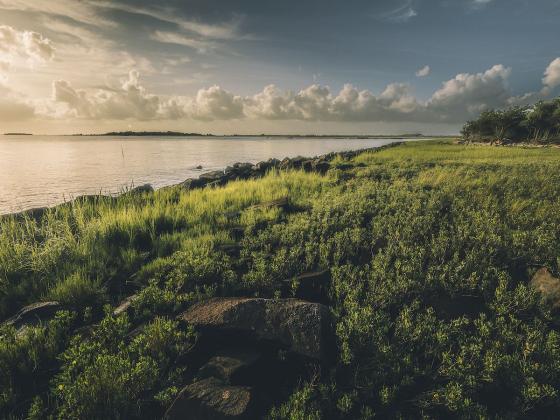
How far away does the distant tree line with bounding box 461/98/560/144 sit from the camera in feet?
221

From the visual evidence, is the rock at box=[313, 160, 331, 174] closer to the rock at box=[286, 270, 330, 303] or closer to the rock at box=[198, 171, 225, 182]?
the rock at box=[198, 171, 225, 182]

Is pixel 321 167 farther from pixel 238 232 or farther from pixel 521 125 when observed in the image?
pixel 521 125

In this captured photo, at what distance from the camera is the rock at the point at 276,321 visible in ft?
13.0

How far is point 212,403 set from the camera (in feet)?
10.2

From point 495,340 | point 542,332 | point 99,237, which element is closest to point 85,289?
point 99,237

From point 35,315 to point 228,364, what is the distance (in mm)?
3174

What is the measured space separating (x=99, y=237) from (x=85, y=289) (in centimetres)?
294

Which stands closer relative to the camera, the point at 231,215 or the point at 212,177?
the point at 231,215

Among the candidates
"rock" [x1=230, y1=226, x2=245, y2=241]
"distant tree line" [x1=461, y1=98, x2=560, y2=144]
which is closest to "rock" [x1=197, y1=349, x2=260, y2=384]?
"rock" [x1=230, y1=226, x2=245, y2=241]

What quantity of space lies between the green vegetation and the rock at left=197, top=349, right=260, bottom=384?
0.37 metres

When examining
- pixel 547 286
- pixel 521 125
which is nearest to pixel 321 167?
pixel 547 286

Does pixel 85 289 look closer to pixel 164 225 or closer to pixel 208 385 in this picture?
pixel 208 385

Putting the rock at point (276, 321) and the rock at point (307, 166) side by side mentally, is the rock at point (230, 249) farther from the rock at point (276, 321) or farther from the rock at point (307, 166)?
the rock at point (307, 166)

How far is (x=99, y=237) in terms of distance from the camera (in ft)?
25.5
